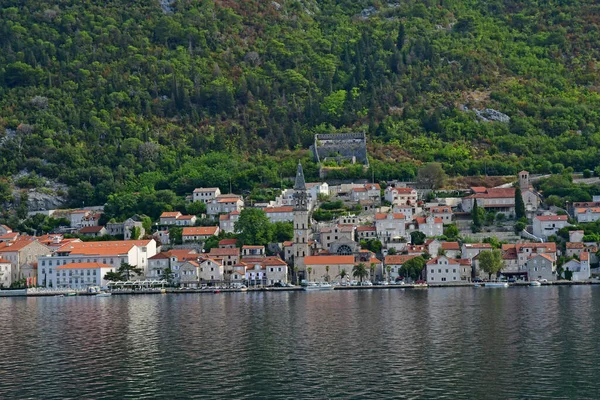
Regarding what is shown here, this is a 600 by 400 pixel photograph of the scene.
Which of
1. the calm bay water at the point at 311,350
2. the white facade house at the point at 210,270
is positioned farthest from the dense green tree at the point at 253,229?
the calm bay water at the point at 311,350

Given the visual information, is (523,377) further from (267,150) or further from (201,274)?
(267,150)

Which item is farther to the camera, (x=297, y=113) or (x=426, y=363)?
(x=297, y=113)

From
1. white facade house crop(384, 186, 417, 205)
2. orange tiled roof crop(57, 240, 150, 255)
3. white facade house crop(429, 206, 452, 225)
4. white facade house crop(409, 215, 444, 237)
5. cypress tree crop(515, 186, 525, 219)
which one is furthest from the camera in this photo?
white facade house crop(384, 186, 417, 205)

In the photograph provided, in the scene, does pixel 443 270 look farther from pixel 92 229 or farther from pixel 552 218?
pixel 92 229

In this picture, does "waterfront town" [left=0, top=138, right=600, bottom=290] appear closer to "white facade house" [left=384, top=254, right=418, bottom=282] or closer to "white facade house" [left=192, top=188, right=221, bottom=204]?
"white facade house" [left=384, top=254, right=418, bottom=282]

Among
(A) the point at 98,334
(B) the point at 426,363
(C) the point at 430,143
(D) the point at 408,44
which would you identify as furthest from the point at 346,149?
(B) the point at 426,363

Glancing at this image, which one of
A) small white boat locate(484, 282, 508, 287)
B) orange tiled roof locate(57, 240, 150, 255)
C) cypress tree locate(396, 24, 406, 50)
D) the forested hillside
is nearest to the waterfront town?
orange tiled roof locate(57, 240, 150, 255)
